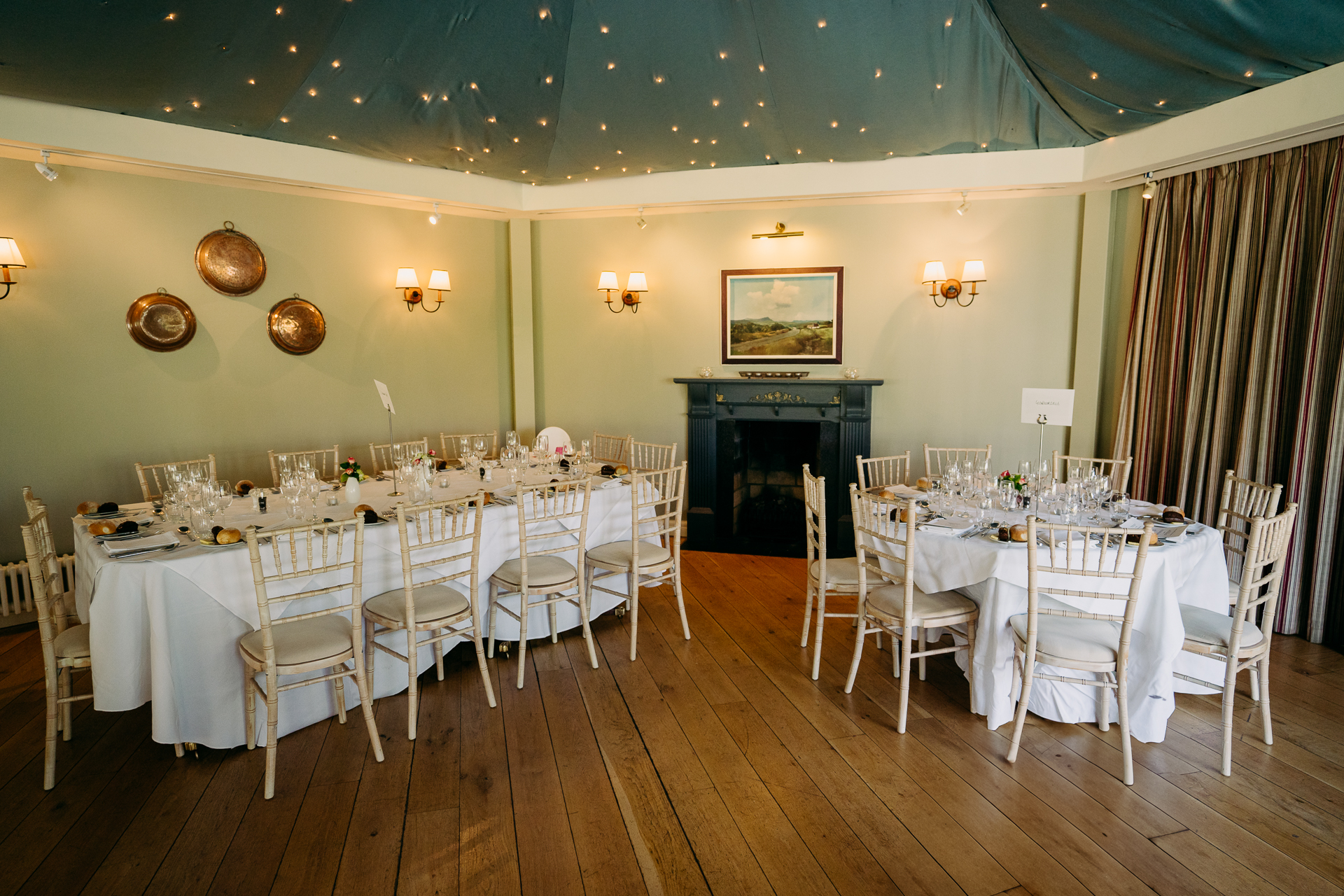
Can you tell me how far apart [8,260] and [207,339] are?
111cm

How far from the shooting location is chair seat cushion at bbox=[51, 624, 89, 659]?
2.79 m

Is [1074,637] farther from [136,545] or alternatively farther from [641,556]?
[136,545]

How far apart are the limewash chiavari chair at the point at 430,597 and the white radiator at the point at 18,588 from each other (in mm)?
2546

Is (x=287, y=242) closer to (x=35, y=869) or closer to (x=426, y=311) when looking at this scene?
(x=426, y=311)

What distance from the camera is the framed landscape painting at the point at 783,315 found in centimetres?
589

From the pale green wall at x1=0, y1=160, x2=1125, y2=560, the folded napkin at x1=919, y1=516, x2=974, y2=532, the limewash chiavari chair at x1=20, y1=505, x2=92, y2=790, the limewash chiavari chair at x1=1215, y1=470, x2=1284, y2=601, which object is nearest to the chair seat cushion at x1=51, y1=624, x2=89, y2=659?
the limewash chiavari chair at x1=20, y1=505, x2=92, y2=790

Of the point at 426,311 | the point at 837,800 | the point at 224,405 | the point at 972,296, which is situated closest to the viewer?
the point at 837,800

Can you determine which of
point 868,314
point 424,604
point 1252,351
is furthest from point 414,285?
point 1252,351

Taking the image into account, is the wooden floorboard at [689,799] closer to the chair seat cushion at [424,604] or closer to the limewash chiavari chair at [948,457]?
the chair seat cushion at [424,604]

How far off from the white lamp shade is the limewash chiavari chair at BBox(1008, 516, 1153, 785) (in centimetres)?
584

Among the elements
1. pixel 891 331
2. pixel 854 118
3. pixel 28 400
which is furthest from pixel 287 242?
pixel 891 331

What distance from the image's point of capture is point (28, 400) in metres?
4.42

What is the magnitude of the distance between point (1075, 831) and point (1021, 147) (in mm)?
4710

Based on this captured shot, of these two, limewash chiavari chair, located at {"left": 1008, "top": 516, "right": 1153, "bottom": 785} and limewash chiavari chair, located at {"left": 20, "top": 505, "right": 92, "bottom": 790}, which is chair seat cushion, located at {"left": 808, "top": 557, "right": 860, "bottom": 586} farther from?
limewash chiavari chair, located at {"left": 20, "top": 505, "right": 92, "bottom": 790}
